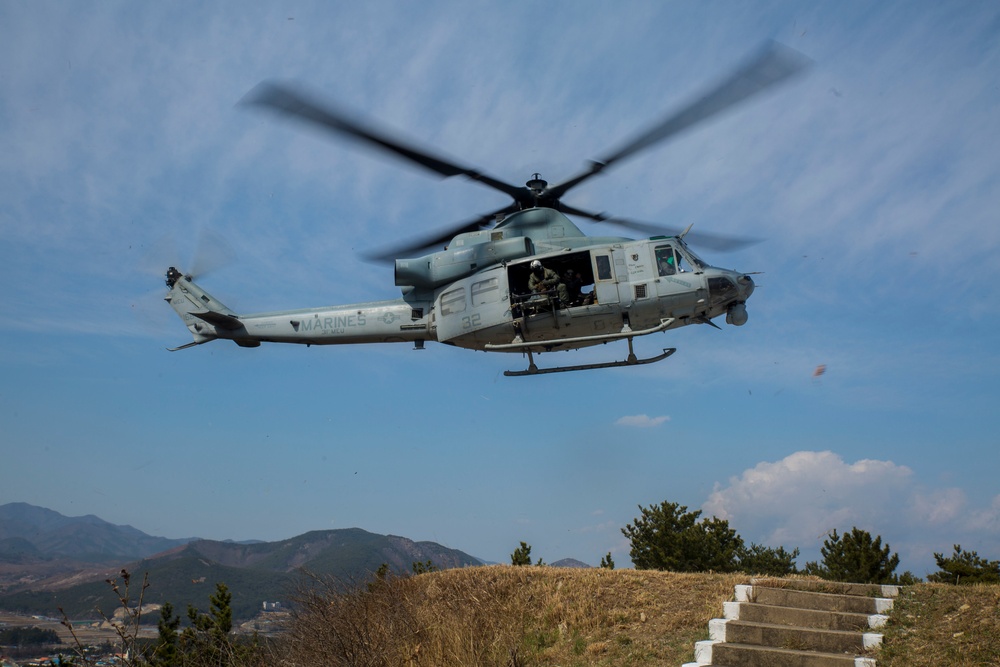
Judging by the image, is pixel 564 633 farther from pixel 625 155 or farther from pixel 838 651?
pixel 625 155

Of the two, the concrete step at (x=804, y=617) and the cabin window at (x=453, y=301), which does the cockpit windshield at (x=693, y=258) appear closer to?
the cabin window at (x=453, y=301)

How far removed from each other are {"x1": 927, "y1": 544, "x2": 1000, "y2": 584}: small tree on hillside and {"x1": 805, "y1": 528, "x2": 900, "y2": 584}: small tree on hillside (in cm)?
169

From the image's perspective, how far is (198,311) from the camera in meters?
18.4

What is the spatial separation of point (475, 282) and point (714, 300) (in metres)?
4.98

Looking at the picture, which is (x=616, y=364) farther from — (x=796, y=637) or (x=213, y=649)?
(x=213, y=649)

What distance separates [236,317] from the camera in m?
17.2

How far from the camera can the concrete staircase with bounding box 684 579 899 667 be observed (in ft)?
27.4

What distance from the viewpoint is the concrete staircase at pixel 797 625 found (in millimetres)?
8352

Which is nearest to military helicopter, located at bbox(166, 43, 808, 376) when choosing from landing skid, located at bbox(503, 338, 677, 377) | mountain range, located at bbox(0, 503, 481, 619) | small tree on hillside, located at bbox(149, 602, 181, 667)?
landing skid, located at bbox(503, 338, 677, 377)

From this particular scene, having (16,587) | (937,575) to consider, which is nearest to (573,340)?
(937,575)

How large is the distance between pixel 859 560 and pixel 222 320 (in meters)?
17.3

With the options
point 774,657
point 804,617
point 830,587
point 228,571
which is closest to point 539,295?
point 830,587

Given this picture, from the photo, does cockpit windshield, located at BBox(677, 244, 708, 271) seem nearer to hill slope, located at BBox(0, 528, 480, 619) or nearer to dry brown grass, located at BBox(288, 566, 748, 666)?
dry brown grass, located at BBox(288, 566, 748, 666)

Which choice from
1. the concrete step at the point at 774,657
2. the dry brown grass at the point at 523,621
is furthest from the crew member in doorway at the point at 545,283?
the concrete step at the point at 774,657
